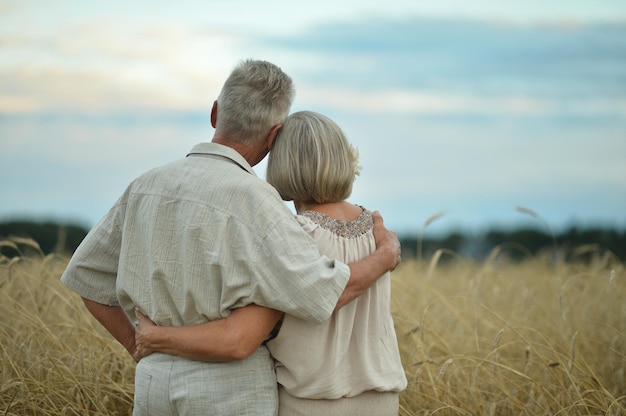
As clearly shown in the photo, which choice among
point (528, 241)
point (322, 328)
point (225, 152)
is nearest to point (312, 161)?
point (225, 152)

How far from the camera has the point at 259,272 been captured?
91.4 inches

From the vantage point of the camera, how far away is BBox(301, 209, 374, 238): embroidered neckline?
247cm

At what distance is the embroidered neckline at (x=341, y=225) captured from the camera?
247 cm

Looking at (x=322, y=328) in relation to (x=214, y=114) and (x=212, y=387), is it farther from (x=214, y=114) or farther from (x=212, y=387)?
(x=214, y=114)

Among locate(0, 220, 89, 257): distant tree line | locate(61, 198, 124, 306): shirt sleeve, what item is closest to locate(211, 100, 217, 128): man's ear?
locate(61, 198, 124, 306): shirt sleeve

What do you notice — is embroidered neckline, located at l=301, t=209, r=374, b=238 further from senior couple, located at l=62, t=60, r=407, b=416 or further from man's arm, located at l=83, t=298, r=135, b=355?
man's arm, located at l=83, t=298, r=135, b=355

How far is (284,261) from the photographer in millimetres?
2297

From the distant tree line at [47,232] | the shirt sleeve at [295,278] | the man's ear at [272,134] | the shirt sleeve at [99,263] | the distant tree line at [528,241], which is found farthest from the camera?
the distant tree line at [528,241]

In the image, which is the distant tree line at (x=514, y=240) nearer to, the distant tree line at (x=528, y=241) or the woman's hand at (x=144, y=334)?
the distant tree line at (x=528, y=241)

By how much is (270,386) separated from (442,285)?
4.86 meters

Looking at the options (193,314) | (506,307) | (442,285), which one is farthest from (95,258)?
(442,285)

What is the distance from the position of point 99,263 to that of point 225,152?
2.27ft

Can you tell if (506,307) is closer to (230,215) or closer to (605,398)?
(605,398)

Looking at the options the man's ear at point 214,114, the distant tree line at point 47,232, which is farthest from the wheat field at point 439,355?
the distant tree line at point 47,232
